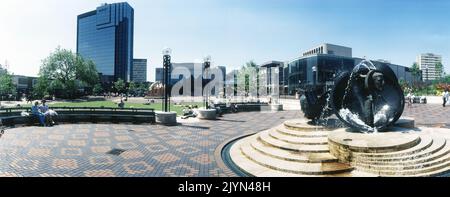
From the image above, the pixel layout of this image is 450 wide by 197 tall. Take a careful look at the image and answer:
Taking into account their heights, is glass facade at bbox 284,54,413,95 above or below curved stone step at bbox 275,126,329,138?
above

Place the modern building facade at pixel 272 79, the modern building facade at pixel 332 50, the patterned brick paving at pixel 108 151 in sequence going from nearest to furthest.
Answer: the patterned brick paving at pixel 108 151 → the modern building facade at pixel 272 79 → the modern building facade at pixel 332 50

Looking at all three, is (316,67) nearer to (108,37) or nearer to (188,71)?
(188,71)

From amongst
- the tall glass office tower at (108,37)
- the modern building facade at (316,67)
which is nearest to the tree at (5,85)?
the modern building facade at (316,67)

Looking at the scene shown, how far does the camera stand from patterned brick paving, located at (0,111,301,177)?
7234mm

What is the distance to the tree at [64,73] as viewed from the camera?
55.0 meters

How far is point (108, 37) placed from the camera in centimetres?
14650

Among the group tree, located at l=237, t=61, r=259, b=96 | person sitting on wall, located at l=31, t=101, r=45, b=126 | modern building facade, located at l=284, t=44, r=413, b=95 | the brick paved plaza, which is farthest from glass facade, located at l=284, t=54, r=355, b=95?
person sitting on wall, located at l=31, t=101, r=45, b=126

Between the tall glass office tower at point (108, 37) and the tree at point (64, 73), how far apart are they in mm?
82230

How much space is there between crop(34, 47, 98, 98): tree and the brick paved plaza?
47.9m

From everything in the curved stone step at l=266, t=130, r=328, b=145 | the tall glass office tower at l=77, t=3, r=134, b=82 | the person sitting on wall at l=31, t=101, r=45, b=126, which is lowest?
the curved stone step at l=266, t=130, r=328, b=145

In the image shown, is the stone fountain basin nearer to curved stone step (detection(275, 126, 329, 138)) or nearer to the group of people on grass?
curved stone step (detection(275, 126, 329, 138))

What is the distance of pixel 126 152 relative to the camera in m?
9.26

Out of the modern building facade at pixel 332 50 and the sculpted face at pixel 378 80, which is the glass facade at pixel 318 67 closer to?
the modern building facade at pixel 332 50

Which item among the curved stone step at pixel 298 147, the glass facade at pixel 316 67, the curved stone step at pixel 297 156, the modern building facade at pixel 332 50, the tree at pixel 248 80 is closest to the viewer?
the curved stone step at pixel 297 156
